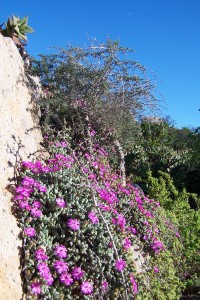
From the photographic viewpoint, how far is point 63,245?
3.50m

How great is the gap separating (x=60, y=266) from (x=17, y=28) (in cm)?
398

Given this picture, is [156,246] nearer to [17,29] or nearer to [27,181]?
[27,181]

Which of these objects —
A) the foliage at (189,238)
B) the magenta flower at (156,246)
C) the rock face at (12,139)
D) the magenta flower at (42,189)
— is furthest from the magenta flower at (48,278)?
the foliage at (189,238)

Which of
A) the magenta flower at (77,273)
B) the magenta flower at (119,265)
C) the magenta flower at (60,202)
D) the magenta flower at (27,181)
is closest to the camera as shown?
the magenta flower at (77,273)

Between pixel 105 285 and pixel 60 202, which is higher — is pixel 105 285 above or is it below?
below

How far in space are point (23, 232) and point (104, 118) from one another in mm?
3704

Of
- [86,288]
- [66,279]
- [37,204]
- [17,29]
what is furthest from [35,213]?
[17,29]

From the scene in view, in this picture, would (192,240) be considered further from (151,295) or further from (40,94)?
(40,94)

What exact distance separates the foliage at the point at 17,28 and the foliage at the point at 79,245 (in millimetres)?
2325

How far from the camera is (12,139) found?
4.28 meters

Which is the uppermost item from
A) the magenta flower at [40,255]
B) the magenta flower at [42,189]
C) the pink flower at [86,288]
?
the magenta flower at [42,189]

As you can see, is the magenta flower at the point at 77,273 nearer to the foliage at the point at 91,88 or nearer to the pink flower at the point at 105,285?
the pink flower at the point at 105,285

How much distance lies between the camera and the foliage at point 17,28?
5808 millimetres

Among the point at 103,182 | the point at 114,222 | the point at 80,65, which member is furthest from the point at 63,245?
the point at 80,65
